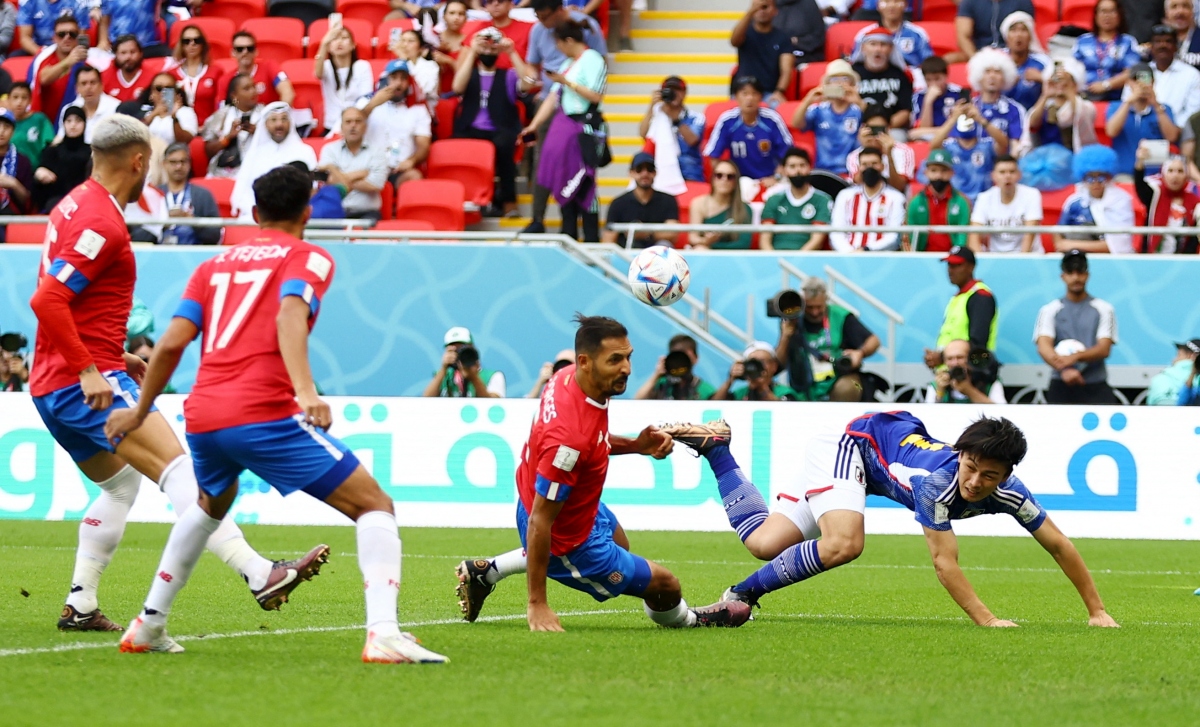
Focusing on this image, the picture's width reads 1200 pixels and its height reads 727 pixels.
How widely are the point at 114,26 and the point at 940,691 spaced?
679 inches

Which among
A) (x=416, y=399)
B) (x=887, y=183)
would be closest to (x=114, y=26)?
(x=416, y=399)

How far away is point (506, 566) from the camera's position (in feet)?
24.4

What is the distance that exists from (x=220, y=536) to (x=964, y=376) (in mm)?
9334

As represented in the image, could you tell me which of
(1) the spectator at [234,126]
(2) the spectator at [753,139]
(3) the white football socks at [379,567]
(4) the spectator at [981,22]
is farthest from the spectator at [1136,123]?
(3) the white football socks at [379,567]

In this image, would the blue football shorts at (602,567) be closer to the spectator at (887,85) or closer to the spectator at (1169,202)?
the spectator at (1169,202)

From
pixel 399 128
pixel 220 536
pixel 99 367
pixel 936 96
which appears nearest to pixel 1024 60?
pixel 936 96

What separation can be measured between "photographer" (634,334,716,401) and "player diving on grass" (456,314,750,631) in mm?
7168

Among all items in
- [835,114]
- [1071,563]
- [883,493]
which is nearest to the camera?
[1071,563]

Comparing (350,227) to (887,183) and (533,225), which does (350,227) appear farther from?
(887,183)

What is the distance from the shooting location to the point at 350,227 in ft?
55.4

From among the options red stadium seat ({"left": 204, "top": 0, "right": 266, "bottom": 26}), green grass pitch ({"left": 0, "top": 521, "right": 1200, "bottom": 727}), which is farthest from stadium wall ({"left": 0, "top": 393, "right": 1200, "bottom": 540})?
red stadium seat ({"left": 204, "top": 0, "right": 266, "bottom": 26})

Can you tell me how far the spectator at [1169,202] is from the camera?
15789 mm

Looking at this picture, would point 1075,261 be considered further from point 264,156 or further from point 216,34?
point 216,34

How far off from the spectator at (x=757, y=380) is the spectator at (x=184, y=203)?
5.91m
